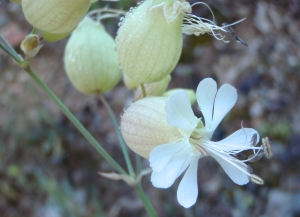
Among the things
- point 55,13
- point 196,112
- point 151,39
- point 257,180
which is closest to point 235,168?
point 257,180

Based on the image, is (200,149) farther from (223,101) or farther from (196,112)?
(196,112)

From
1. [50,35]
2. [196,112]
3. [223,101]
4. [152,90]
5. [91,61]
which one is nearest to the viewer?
[223,101]

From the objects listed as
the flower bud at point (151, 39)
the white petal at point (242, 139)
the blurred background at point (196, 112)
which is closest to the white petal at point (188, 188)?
the white petal at point (242, 139)

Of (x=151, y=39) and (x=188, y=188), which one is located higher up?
(x=151, y=39)

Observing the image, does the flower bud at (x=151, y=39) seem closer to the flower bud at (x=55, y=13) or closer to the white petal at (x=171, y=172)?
the flower bud at (x=55, y=13)

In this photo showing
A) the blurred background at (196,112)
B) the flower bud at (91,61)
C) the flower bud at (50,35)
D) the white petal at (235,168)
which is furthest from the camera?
the blurred background at (196,112)
